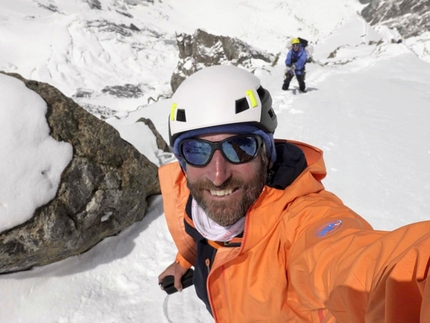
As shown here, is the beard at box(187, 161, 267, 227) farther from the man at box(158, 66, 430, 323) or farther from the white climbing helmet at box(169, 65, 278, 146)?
the white climbing helmet at box(169, 65, 278, 146)

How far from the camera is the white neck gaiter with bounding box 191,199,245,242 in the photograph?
1.39 m

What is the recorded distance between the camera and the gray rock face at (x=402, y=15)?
1628 inches

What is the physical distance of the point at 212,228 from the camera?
1463mm

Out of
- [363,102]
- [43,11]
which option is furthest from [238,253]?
[43,11]

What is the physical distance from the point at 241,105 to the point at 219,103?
5.3 inches

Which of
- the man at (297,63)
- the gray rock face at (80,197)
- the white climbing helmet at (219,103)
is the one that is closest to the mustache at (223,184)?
the white climbing helmet at (219,103)

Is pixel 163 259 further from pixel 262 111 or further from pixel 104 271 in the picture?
pixel 262 111

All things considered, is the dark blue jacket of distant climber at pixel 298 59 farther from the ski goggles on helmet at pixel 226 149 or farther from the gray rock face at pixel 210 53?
the gray rock face at pixel 210 53

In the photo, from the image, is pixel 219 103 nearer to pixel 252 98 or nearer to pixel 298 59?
pixel 252 98

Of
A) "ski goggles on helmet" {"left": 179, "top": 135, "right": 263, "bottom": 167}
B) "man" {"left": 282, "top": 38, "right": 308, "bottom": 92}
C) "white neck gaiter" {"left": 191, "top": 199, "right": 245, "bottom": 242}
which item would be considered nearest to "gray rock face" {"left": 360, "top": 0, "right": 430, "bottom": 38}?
"man" {"left": 282, "top": 38, "right": 308, "bottom": 92}

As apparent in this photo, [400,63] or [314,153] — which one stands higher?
[400,63]

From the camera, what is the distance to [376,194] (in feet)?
11.1

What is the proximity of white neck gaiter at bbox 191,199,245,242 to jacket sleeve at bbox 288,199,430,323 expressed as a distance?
31 cm

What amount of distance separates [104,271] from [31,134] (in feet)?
4.92
